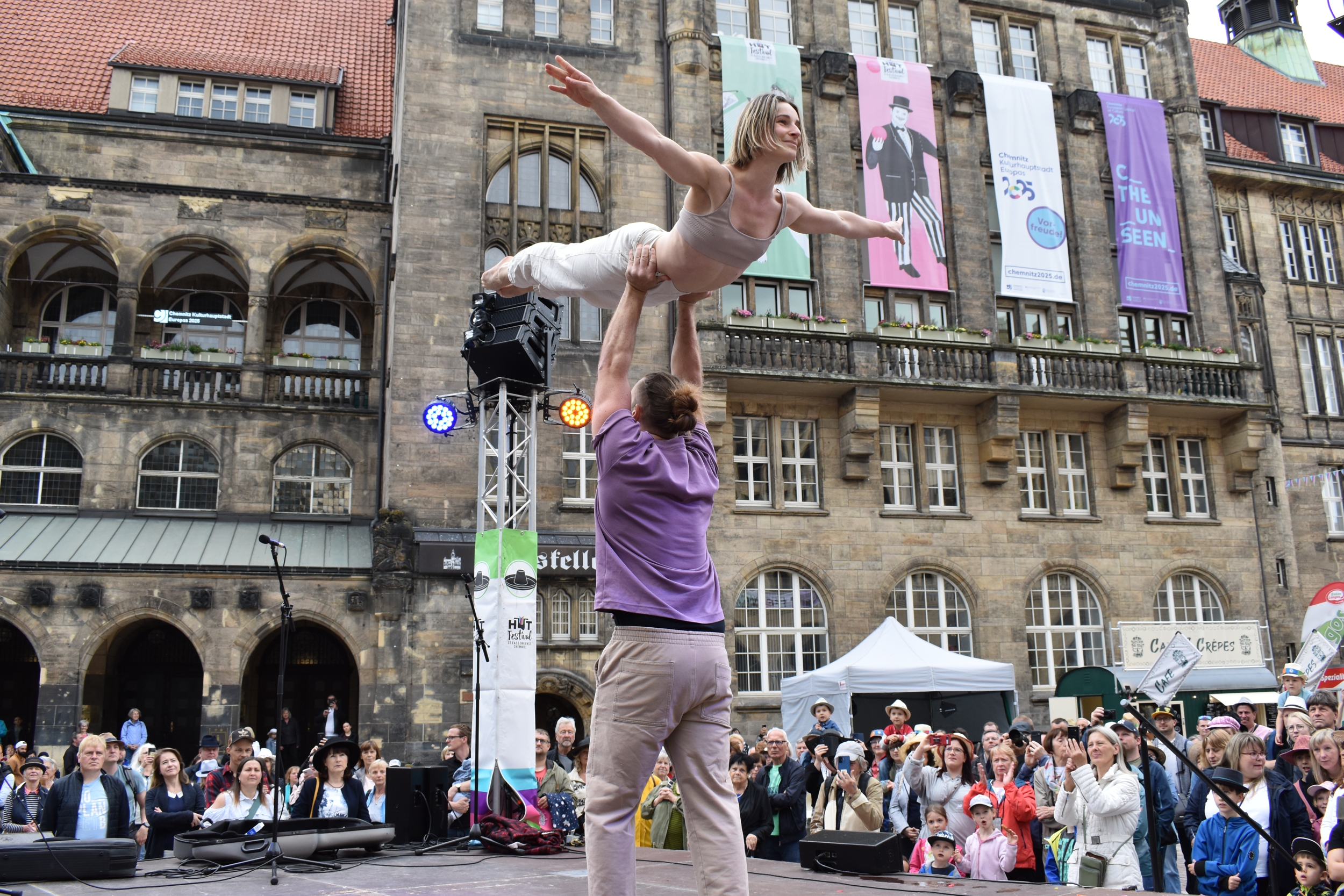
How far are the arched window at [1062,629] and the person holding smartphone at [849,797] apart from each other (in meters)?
15.7

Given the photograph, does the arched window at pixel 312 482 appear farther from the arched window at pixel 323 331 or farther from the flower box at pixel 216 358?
the arched window at pixel 323 331

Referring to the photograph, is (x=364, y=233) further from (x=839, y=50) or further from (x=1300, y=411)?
(x=1300, y=411)

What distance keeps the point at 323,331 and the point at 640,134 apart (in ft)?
77.8

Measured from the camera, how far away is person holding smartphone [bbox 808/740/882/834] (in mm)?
8406

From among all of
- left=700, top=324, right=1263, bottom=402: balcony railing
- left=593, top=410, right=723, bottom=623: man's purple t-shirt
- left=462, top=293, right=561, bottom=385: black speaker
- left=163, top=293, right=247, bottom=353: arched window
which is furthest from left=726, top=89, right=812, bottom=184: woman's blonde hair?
left=163, top=293, right=247, bottom=353: arched window

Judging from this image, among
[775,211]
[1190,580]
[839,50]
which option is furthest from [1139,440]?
[775,211]

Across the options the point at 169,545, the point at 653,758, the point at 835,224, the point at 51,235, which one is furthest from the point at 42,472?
the point at 653,758

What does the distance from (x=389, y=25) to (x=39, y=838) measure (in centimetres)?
2959

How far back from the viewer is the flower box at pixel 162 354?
2250cm

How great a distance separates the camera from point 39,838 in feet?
19.6

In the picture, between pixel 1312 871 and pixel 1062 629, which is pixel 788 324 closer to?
pixel 1062 629

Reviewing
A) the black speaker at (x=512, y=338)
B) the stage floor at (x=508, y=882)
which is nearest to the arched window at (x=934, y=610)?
the black speaker at (x=512, y=338)

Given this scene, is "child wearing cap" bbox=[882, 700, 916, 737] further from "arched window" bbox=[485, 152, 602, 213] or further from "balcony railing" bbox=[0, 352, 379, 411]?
"balcony railing" bbox=[0, 352, 379, 411]

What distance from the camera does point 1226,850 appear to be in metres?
6.56
